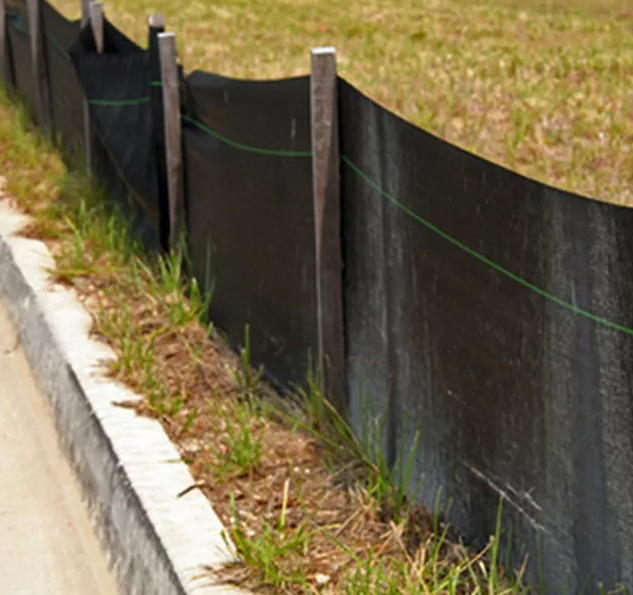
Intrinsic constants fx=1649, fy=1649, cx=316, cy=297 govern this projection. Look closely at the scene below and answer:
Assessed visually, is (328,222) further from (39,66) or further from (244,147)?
(39,66)

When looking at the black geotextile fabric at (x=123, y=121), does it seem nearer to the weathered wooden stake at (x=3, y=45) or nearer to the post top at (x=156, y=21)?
the post top at (x=156, y=21)

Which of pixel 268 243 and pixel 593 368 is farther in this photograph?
pixel 268 243

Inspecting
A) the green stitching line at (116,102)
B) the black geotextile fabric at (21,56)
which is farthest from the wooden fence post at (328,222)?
the black geotextile fabric at (21,56)

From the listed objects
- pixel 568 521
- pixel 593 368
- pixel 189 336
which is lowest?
pixel 189 336

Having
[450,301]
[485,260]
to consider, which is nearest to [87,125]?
[450,301]

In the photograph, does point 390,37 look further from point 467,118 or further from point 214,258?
point 214,258

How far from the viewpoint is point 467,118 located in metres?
8.79

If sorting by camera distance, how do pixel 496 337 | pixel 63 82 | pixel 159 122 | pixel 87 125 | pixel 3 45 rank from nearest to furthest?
1. pixel 496 337
2. pixel 159 122
3. pixel 87 125
4. pixel 63 82
5. pixel 3 45

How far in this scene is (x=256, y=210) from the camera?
230 inches

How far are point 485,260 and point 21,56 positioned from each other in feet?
21.2

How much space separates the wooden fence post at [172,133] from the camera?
6652 mm

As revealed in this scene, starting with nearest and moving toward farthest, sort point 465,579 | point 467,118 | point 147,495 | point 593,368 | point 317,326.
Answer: point 593,368 → point 465,579 → point 147,495 → point 317,326 → point 467,118

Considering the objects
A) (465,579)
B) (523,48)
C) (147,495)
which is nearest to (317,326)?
→ (147,495)

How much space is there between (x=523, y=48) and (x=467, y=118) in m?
2.90
